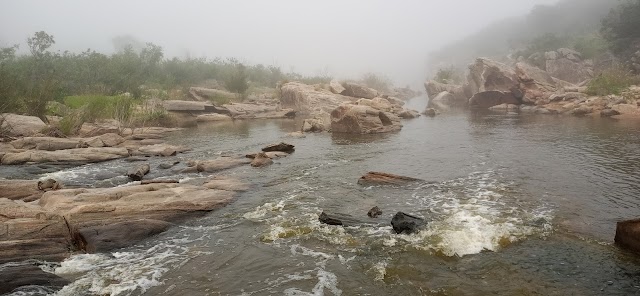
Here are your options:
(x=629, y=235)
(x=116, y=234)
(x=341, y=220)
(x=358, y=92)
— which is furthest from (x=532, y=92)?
(x=116, y=234)

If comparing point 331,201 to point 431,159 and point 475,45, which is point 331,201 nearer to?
point 431,159

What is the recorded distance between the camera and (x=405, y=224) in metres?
10.3

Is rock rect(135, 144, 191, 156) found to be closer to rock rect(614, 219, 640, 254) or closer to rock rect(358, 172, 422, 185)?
rock rect(358, 172, 422, 185)

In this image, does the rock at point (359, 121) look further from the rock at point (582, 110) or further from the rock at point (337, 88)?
the rock at point (337, 88)

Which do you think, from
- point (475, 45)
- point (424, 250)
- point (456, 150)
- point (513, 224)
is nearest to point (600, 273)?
point (513, 224)

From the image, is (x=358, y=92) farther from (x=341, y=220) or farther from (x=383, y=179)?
(x=341, y=220)

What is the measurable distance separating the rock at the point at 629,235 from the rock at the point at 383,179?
24.7 feet

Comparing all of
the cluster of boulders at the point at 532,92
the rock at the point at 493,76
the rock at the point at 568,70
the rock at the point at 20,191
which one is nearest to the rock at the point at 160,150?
the rock at the point at 20,191

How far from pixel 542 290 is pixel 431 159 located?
13569mm

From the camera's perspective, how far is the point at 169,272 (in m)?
→ 8.53

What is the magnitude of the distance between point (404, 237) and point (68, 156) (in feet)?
64.3

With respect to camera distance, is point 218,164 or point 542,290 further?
point 218,164

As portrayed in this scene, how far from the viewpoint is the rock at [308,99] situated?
52656 millimetres

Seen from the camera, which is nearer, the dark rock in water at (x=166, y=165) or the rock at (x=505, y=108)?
the dark rock in water at (x=166, y=165)
